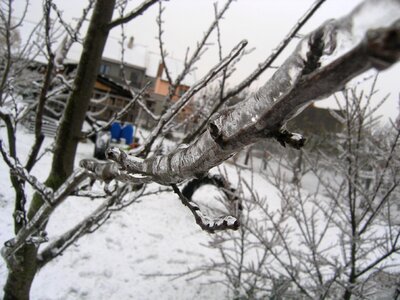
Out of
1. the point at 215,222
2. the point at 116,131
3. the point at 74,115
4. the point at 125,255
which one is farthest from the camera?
the point at 116,131

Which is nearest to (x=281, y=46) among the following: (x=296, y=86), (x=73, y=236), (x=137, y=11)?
(x=137, y=11)

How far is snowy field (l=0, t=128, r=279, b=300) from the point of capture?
6.01 meters

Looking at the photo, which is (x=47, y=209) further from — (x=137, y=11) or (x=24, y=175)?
(x=137, y=11)

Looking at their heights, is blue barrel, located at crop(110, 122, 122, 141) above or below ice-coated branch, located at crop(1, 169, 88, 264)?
above

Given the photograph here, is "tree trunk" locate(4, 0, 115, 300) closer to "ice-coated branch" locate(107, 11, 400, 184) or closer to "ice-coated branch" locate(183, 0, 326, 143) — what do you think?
"ice-coated branch" locate(183, 0, 326, 143)

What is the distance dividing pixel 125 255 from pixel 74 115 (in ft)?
20.0

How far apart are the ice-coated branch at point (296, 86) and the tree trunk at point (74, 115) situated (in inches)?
74.8

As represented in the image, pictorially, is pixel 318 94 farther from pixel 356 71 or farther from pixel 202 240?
pixel 202 240

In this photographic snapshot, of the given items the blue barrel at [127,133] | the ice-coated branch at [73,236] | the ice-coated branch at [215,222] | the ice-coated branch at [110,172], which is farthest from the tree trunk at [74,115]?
the blue barrel at [127,133]

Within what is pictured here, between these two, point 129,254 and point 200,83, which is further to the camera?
point 129,254

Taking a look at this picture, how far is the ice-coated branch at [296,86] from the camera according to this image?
11.7 inches

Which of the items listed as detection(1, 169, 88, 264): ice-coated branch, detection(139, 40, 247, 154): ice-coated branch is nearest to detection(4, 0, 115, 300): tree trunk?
detection(1, 169, 88, 264): ice-coated branch

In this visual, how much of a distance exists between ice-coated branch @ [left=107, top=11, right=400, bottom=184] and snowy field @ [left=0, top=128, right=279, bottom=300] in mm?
4701

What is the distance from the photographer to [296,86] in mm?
377
